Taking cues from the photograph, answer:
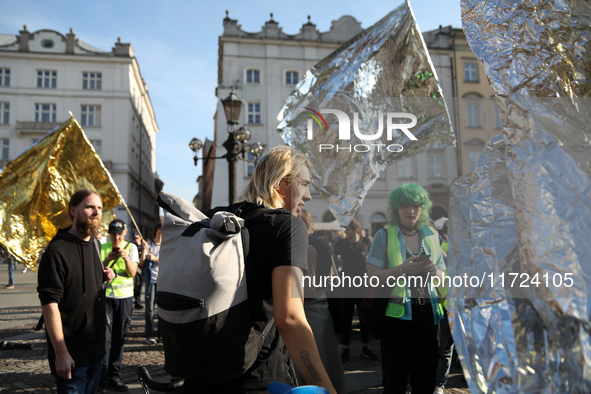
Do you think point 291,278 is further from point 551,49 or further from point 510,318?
point 551,49

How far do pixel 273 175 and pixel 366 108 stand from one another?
2.93ft

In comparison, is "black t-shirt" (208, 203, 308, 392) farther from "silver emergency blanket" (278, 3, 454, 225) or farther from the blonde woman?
"silver emergency blanket" (278, 3, 454, 225)

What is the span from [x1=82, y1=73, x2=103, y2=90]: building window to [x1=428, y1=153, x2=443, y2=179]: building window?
36.9 metres

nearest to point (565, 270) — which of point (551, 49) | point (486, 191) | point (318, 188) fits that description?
point (486, 191)

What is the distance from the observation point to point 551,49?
4.64 feet

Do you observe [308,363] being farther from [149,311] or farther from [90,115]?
[90,115]

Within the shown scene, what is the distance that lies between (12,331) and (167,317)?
279 inches

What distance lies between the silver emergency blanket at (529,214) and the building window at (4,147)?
1524 inches

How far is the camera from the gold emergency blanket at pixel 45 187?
4344 mm

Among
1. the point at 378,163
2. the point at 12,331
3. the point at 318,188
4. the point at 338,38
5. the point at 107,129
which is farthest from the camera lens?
the point at 107,129

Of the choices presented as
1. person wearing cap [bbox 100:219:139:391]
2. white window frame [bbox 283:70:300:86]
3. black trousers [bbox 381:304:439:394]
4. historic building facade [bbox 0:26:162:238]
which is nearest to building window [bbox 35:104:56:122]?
historic building facade [bbox 0:26:162:238]

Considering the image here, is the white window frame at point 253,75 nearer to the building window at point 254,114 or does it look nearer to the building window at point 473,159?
the building window at point 254,114

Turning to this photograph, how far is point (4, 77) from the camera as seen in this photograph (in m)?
33.5

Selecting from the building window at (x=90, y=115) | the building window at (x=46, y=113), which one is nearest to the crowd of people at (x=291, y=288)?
the building window at (x=90, y=115)
